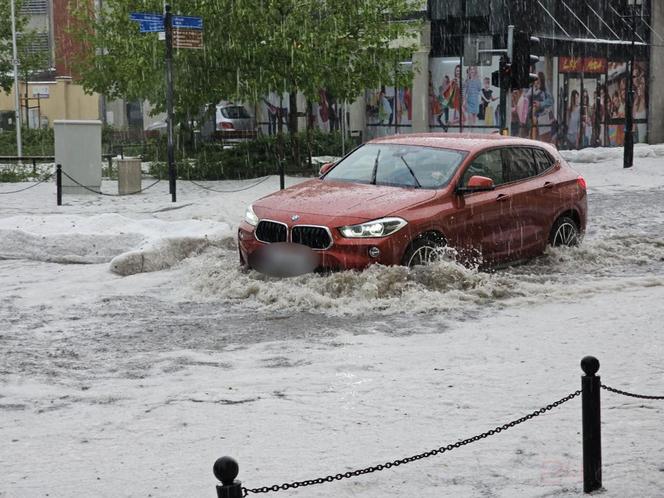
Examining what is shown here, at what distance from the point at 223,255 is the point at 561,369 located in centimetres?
588

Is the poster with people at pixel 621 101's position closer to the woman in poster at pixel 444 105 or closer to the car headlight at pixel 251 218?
the woman in poster at pixel 444 105

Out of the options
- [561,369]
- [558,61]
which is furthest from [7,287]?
[558,61]

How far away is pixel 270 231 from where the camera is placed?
11344 millimetres

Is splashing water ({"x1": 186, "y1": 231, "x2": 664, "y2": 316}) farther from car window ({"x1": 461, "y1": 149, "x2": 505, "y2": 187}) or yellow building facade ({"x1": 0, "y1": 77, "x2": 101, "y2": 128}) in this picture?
yellow building facade ({"x1": 0, "y1": 77, "x2": 101, "y2": 128})

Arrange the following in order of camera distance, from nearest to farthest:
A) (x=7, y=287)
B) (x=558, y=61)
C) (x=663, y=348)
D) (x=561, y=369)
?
(x=561, y=369) → (x=663, y=348) → (x=7, y=287) → (x=558, y=61)

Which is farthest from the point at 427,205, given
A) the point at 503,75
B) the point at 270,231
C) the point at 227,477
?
the point at 503,75

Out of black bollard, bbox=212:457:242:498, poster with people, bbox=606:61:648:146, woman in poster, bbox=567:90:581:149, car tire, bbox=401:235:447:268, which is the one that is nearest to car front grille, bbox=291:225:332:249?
car tire, bbox=401:235:447:268

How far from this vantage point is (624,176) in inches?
1097

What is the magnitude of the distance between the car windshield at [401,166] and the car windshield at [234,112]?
31234mm

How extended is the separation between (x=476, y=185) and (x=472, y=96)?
27.1 m

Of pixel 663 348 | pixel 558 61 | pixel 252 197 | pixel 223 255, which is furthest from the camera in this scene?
pixel 558 61

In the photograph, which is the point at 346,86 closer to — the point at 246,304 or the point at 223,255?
the point at 223,255

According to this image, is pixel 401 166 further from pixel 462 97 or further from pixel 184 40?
pixel 462 97

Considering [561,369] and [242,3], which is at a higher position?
[242,3]
